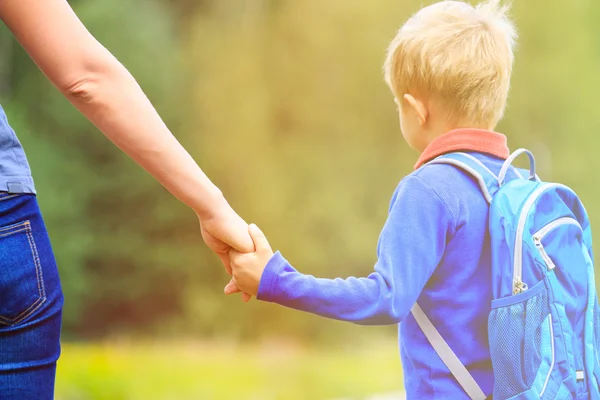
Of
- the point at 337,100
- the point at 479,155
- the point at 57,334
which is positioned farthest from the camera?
the point at 337,100

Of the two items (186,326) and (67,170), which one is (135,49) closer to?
(67,170)

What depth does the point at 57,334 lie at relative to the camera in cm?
104

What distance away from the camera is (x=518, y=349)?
1198mm

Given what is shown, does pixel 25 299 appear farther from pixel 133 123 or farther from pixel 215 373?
pixel 215 373

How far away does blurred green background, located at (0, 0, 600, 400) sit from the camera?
4562 millimetres

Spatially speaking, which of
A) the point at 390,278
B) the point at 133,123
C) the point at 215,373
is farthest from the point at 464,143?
the point at 215,373

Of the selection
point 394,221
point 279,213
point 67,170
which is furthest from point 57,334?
point 279,213

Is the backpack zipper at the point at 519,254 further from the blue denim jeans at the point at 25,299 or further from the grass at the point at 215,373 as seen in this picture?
the grass at the point at 215,373

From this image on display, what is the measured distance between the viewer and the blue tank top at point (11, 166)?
0.98 metres

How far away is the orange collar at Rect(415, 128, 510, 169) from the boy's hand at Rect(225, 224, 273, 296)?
322mm

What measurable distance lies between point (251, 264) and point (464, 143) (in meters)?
0.42

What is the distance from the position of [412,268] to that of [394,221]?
0.08 m

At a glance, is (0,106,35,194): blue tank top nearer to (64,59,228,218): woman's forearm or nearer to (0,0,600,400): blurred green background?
(64,59,228,218): woman's forearm

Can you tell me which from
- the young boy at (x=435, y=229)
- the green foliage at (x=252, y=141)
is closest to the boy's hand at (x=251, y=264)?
the young boy at (x=435, y=229)
